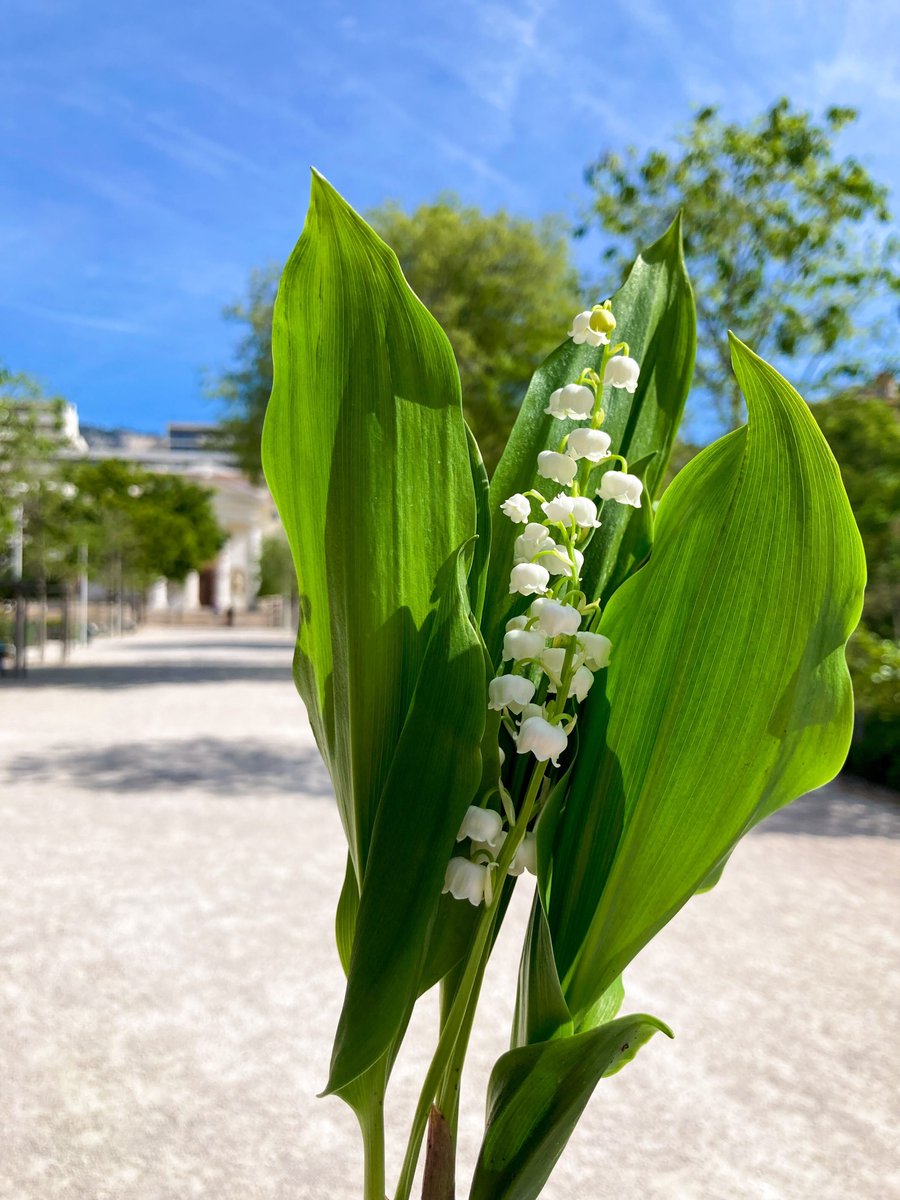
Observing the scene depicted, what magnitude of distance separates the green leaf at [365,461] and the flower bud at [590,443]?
0.38 feet

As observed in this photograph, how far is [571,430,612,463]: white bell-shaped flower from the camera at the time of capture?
107cm

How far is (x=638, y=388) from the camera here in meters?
1.28

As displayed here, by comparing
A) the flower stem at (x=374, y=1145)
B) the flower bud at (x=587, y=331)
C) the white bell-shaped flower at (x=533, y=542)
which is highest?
the flower bud at (x=587, y=331)

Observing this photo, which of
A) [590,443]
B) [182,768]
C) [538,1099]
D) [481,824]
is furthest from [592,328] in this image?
[182,768]

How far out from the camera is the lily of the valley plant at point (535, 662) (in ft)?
3.40

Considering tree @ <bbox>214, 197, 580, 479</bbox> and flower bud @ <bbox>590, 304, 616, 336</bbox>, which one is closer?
flower bud @ <bbox>590, 304, 616, 336</bbox>

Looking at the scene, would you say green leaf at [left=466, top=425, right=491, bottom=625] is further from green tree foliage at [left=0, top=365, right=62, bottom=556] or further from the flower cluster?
green tree foliage at [left=0, top=365, right=62, bottom=556]

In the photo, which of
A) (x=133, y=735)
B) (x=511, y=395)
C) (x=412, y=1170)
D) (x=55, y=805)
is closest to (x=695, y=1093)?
(x=412, y=1170)

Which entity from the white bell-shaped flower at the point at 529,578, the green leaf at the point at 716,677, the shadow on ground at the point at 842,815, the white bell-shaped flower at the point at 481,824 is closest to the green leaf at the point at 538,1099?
the green leaf at the point at 716,677

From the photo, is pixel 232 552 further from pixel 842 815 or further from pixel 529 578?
pixel 529 578

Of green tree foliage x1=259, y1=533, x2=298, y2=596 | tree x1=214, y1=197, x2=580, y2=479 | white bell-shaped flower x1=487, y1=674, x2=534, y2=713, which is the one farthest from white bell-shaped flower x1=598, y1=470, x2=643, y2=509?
green tree foliage x1=259, y1=533, x2=298, y2=596

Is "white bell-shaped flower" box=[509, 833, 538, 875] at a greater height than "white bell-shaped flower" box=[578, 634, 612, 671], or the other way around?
"white bell-shaped flower" box=[578, 634, 612, 671]

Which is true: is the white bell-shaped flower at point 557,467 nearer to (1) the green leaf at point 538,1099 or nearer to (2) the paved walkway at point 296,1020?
(1) the green leaf at point 538,1099

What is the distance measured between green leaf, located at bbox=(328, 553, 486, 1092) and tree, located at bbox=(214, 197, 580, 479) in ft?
48.1
